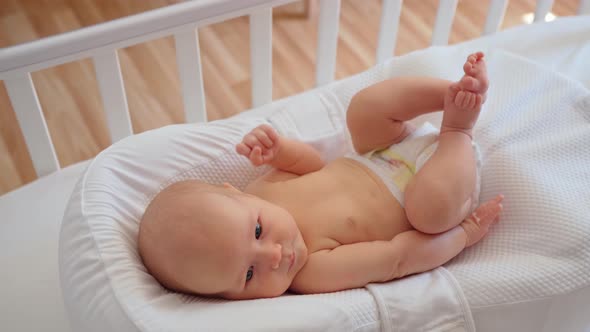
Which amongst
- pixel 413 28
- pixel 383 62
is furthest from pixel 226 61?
pixel 383 62

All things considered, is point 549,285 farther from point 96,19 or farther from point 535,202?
point 96,19

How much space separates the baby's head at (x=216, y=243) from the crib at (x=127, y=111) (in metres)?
0.06

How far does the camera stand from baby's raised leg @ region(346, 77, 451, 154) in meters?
1.01

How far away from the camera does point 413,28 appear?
2225 mm

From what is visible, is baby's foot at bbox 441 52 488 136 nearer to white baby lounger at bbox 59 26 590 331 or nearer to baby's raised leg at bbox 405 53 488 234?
baby's raised leg at bbox 405 53 488 234

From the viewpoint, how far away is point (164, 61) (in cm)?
212

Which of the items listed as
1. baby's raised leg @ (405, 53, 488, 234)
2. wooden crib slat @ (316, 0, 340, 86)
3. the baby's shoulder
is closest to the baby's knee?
baby's raised leg @ (405, 53, 488, 234)

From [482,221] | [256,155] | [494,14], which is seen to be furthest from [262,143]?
[494,14]

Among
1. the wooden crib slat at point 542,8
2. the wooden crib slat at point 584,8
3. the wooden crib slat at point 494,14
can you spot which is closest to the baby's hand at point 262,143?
the wooden crib slat at point 494,14

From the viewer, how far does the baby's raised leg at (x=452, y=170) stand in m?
0.92

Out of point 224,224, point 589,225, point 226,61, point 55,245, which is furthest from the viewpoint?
point 226,61

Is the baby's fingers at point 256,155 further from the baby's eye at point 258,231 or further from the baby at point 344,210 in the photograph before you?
the baby's eye at point 258,231

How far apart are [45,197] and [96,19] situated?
128 centimetres

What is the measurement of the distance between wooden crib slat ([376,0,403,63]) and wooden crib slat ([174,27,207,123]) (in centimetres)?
38
